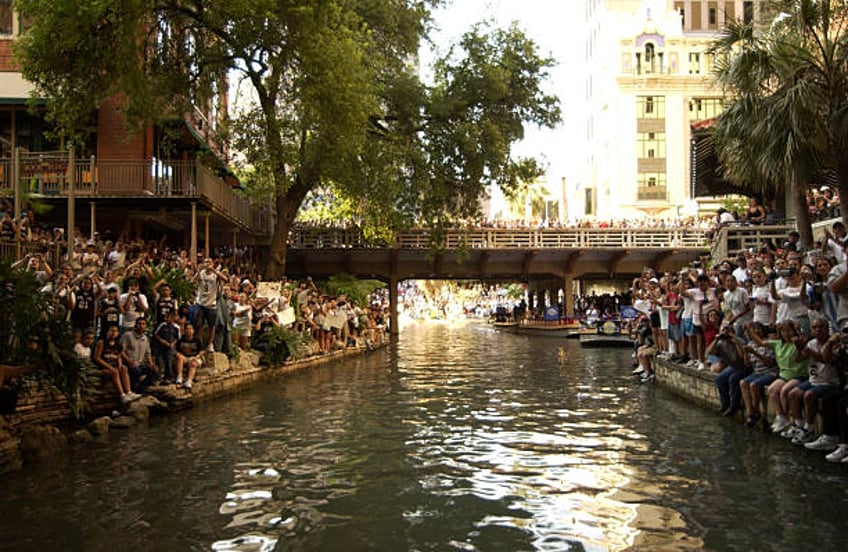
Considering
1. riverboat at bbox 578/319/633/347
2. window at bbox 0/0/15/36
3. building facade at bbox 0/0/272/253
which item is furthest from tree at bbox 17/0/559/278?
riverboat at bbox 578/319/633/347

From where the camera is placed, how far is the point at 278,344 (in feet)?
65.6

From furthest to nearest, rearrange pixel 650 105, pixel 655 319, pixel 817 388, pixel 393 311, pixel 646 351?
1. pixel 650 105
2. pixel 393 311
3. pixel 646 351
4. pixel 655 319
5. pixel 817 388

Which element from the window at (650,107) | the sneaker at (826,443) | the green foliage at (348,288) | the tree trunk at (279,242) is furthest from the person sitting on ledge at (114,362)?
Result: the window at (650,107)

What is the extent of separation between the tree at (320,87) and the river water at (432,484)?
1192 cm

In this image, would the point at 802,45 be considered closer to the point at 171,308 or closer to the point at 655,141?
the point at 171,308

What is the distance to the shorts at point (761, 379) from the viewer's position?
11.1 meters

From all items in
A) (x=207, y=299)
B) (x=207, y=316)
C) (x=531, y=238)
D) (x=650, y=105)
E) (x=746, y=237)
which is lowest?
(x=207, y=316)

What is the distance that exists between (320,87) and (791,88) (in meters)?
12.4

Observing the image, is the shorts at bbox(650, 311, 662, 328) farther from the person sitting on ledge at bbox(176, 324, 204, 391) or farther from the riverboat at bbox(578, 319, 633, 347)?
the riverboat at bbox(578, 319, 633, 347)

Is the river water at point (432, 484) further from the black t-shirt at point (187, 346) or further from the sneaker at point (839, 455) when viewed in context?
the black t-shirt at point (187, 346)

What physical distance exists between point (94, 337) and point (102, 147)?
15.5 metres

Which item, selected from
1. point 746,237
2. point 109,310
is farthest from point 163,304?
point 746,237

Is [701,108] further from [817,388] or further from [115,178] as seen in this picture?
[817,388]

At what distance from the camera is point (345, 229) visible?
4181cm
